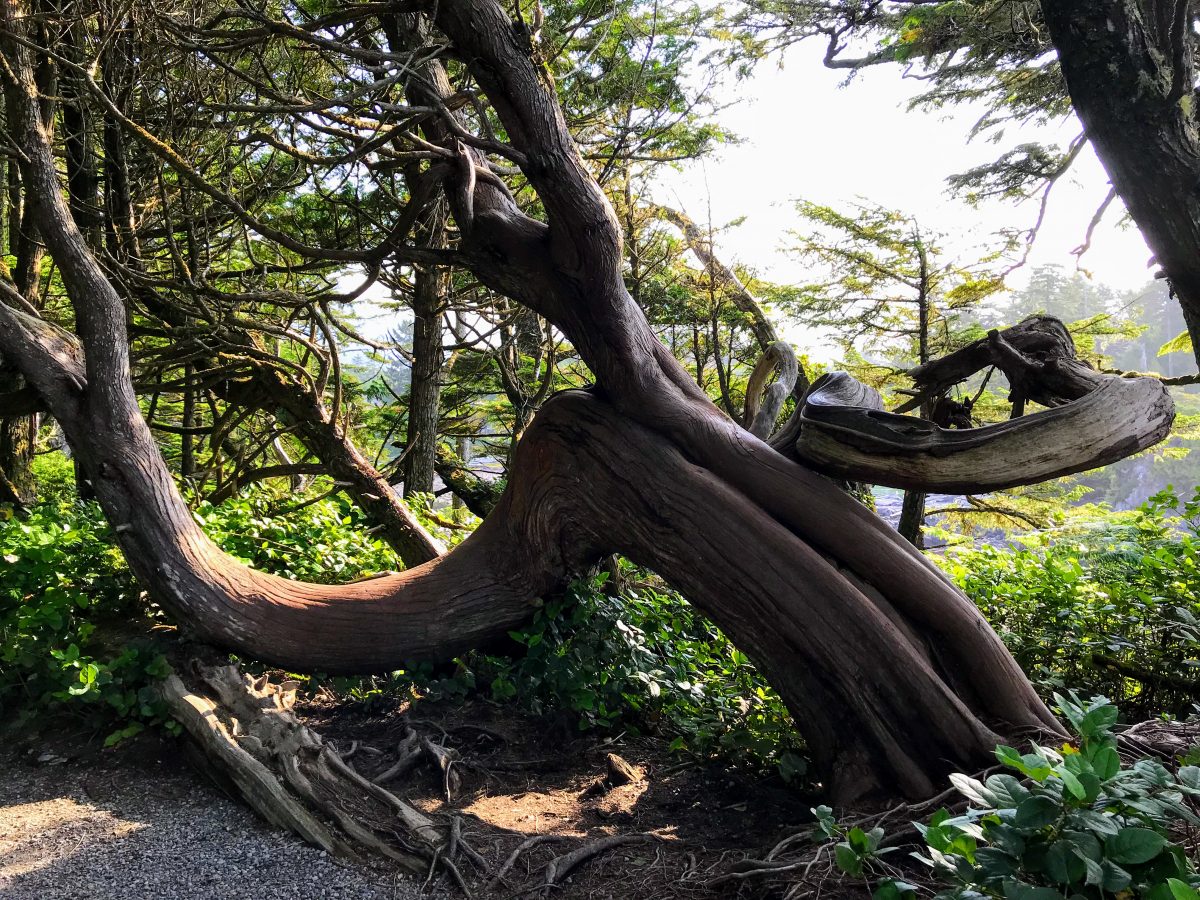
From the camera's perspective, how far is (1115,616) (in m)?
3.68

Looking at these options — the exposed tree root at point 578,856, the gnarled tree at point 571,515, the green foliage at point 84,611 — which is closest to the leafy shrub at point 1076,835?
→ the gnarled tree at point 571,515

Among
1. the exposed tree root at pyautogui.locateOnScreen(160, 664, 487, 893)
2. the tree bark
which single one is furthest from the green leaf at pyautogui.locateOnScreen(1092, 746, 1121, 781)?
the tree bark

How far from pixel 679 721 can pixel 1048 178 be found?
7.93 meters

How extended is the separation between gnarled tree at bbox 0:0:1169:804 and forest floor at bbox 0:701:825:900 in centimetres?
46

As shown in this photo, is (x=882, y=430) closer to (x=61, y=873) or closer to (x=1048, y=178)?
(x=61, y=873)

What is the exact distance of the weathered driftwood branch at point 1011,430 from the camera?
3043 millimetres

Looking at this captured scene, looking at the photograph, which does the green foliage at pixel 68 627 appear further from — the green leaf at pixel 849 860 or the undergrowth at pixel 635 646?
the green leaf at pixel 849 860

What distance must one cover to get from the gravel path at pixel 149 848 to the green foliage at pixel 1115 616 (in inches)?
123

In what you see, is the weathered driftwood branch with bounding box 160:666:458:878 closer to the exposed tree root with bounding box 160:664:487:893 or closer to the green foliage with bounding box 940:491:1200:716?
the exposed tree root with bounding box 160:664:487:893

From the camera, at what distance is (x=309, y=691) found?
4.59 metres

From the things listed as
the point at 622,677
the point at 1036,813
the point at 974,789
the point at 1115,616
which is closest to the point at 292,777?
the point at 622,677

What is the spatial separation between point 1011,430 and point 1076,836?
200 centimetres

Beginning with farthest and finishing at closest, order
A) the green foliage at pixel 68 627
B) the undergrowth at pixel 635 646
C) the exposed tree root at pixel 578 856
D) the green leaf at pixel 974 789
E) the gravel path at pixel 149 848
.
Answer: the green foliage at pixel 68 627
the undergrowth at pixel 635 646
the exposed tree root at pixel 578 856
the gravel path at pixel 149 848
the green leaf at pixel 974 789

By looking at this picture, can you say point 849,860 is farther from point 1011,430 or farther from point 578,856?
point 1011,430
